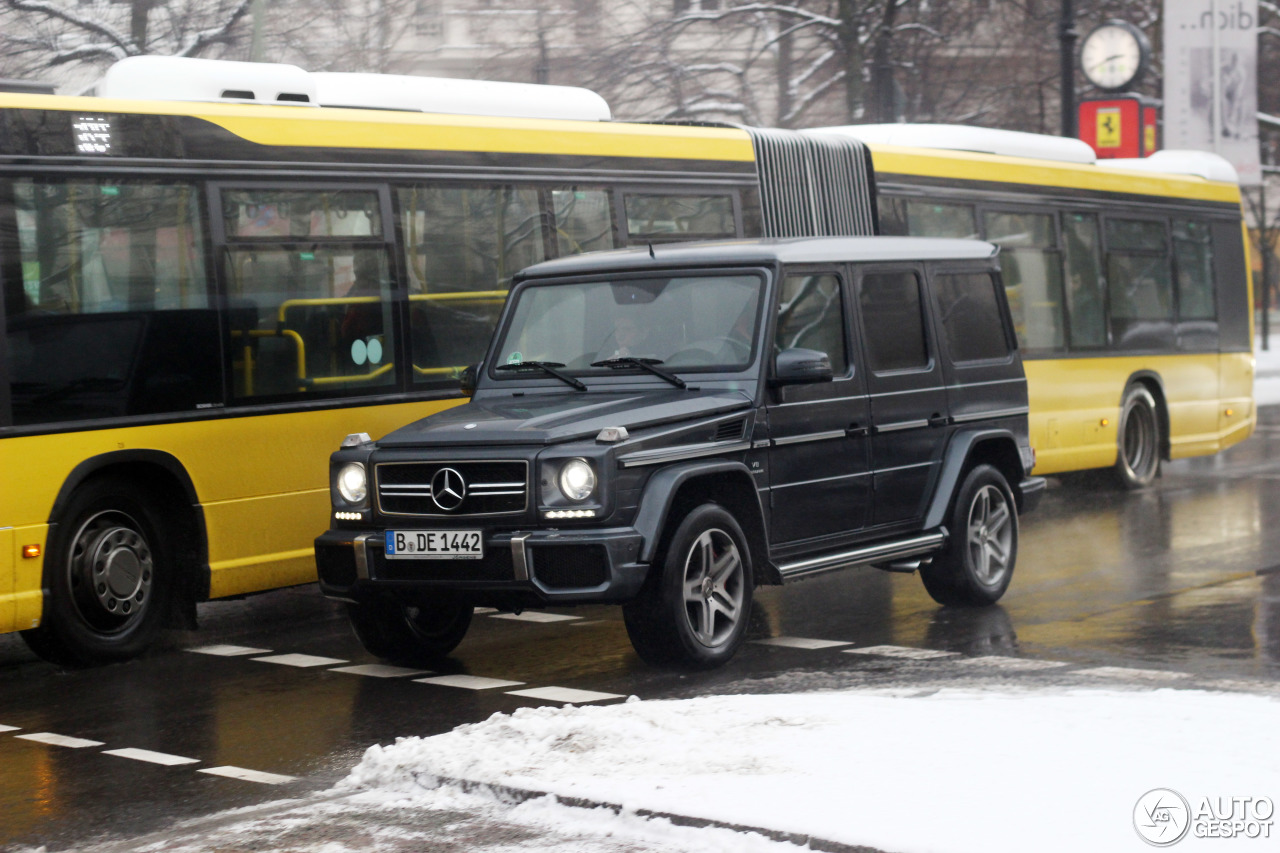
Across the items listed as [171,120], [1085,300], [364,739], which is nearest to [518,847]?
[364,739]

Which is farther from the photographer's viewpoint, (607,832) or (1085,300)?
(1085,300)

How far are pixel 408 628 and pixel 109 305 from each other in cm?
233

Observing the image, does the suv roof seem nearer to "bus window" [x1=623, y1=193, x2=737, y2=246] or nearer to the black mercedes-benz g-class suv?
the black mercedes-benz g-class suv

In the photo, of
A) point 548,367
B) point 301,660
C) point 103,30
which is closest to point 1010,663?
point 548,367

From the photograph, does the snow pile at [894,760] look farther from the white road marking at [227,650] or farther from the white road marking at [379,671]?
the white road marking at [227,650]

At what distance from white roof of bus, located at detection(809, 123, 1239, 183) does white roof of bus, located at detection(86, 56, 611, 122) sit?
133 inches

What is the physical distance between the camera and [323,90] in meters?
11.4

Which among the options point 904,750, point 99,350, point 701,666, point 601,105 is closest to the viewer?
point 904,750

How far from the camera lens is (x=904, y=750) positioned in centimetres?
630

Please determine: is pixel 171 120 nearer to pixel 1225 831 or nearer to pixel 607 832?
pixel 607 832

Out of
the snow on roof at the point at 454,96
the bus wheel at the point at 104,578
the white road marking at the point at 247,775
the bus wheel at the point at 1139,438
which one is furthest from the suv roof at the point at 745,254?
the bus wheel at the point at 1139,438

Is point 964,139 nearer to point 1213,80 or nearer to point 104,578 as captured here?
point 104,578

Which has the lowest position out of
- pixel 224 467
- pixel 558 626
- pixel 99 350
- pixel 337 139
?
pixel 558 626

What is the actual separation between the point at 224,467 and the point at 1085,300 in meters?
9.80
